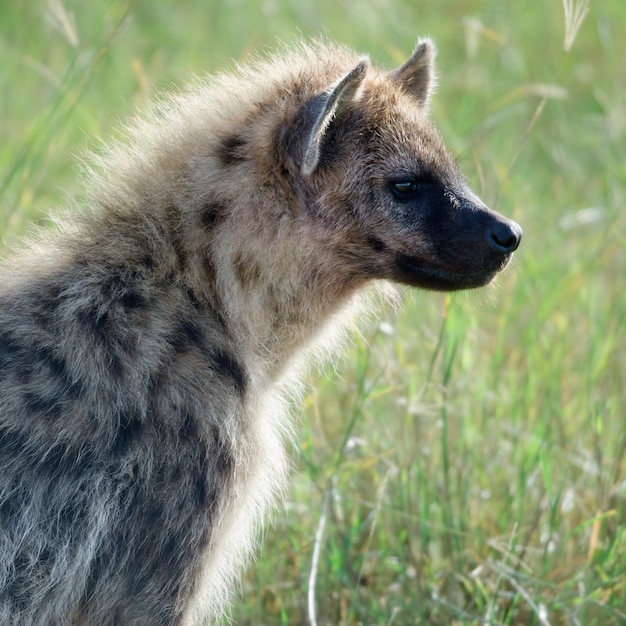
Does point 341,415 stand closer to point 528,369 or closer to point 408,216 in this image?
point 528,369

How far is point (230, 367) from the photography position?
10.0 ft

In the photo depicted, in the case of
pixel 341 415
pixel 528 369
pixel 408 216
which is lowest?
pixel 528 369

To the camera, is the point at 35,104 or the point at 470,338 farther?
the point at 35,104

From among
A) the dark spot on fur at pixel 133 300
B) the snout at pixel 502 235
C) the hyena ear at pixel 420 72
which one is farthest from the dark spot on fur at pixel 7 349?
the hyena ear at pixel 420 72

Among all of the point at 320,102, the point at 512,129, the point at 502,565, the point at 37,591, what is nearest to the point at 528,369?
the point at 502,565

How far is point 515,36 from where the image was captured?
7.93 m

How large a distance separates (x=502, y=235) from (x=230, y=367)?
3.09 feet

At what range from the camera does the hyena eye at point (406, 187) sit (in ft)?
10.6

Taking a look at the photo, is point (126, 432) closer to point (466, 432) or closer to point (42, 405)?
point (42, 405)

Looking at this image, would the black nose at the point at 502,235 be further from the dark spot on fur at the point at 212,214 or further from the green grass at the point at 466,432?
the dark spot on fur at the point at 212,214

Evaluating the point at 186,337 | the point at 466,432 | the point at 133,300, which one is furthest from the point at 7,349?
the point at 466,432

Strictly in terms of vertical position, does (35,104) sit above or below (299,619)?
above

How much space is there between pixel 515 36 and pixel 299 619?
18.4 ft

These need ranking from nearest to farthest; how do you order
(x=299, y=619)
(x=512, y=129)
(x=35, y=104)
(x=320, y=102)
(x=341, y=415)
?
1. (x=320, y=102)
2. (x=299, y=619)
3. (x=341, y=415)
4. (x=35, y=104)
5. (x=512, y=129)
